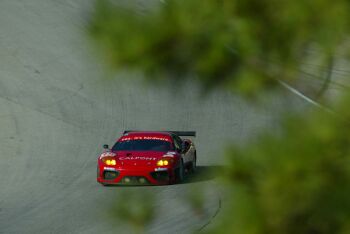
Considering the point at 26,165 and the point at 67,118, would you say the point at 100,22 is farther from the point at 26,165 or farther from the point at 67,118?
the point at 67,118

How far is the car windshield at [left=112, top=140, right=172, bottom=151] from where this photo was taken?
61.3 feet

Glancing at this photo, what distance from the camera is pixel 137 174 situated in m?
17.6

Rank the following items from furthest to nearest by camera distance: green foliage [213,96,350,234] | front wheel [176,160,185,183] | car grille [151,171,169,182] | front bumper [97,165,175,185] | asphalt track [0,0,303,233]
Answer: front wheel [176,160,185,183] < car grille [151,171,169,182] < front bumper [97,165,175,185] < asphalt track [0,0,303,233] < green foliage [213,96,350,234]

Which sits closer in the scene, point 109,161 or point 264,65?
point 264,65

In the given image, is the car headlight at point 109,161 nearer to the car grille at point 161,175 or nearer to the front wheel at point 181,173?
the car grille at point 161,175

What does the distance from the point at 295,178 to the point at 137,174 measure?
45.6ft

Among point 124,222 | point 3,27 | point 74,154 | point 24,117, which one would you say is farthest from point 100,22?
point 3,27

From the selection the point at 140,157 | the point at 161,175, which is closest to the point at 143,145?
the point at 140,157

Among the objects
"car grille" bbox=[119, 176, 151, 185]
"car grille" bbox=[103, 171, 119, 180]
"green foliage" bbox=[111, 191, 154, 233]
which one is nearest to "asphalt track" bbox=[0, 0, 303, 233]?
"car grille" bbox=[103, 171, 119, 180]

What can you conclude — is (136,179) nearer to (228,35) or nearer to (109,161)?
(109,161)

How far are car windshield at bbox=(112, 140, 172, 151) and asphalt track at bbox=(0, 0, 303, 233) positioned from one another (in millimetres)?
→ 909

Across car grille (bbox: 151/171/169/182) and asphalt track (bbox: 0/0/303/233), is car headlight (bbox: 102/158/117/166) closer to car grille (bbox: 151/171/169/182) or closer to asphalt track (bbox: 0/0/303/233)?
Answer: asphalt track (bbox: 0/0/303/233)

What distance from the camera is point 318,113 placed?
13.0 ft

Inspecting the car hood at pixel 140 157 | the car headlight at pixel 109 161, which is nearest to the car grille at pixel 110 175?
the car headlight at pixel 109 161
